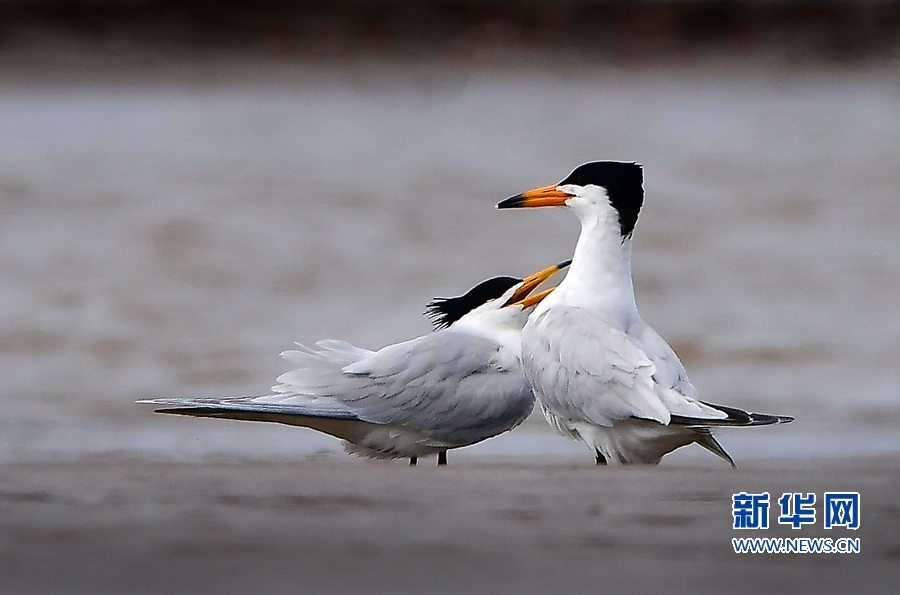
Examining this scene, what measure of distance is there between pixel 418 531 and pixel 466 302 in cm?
155

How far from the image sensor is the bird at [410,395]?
186 inches

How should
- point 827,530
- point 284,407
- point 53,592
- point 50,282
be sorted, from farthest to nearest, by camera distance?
point 50,282, point 284,407, point 827,530, point 53,592

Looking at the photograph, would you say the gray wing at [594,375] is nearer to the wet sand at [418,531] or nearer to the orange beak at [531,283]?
the wet sand at [418,531]

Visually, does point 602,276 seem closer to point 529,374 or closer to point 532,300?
point 529,374

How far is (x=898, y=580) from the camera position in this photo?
343 centimetres

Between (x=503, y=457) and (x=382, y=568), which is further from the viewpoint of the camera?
(x=503, y=457)

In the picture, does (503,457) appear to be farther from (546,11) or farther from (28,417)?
(546,11)

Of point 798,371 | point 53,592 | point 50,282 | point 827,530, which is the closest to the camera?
point 53,592

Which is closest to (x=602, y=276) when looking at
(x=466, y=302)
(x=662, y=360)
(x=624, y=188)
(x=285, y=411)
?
(x=624, y=188)

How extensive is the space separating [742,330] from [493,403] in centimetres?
263

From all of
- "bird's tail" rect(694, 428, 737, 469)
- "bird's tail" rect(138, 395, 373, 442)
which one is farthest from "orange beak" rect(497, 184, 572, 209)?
"bird's tail" rect(694, 428, 737, 469)

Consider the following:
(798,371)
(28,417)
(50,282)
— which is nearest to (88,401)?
(28,417)

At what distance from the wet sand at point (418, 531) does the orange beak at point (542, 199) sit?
0.94 m

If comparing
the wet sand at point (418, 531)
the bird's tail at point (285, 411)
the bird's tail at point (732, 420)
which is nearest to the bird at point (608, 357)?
the bird's tail at point (732, 420)
